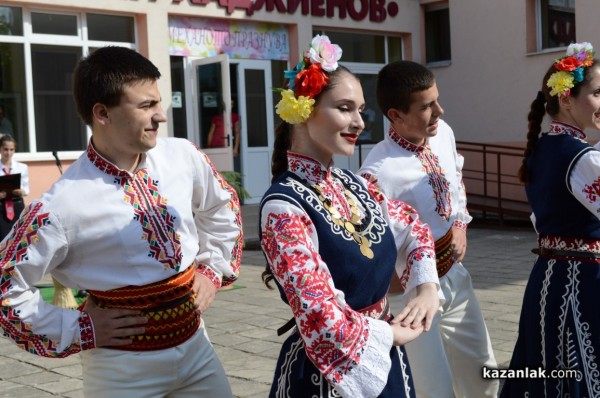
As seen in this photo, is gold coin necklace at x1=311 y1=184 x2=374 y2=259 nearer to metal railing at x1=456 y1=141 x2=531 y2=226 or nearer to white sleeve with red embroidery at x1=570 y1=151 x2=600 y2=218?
white sleeve with red embroidery at x1=570 y1=151 x2=600 y2=218

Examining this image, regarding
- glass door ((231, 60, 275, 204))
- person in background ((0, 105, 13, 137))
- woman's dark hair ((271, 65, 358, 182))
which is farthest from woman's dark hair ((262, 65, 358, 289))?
glass door ((231, 60, 275, 204))

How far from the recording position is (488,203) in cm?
1432

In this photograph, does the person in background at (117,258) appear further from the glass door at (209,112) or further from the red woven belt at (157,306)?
the glass door at (209,112)

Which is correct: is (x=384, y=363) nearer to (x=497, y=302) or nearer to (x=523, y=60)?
(x=497, y=302)

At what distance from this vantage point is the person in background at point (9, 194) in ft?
31.6

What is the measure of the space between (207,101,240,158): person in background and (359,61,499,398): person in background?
10.1 metres

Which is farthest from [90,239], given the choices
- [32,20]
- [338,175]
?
[32,20]

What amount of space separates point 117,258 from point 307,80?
0.84 metres

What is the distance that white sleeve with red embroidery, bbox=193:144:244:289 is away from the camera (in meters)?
3.04

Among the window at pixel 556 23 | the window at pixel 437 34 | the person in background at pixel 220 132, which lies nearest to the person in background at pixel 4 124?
the person in background at pixel 220 132

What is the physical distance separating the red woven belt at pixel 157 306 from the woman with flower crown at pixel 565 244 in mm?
1783

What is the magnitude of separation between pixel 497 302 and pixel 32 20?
8.55 metres

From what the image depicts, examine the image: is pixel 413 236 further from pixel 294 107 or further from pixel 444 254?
pixel 444 254

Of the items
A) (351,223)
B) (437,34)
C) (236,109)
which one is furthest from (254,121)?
(351,223)
